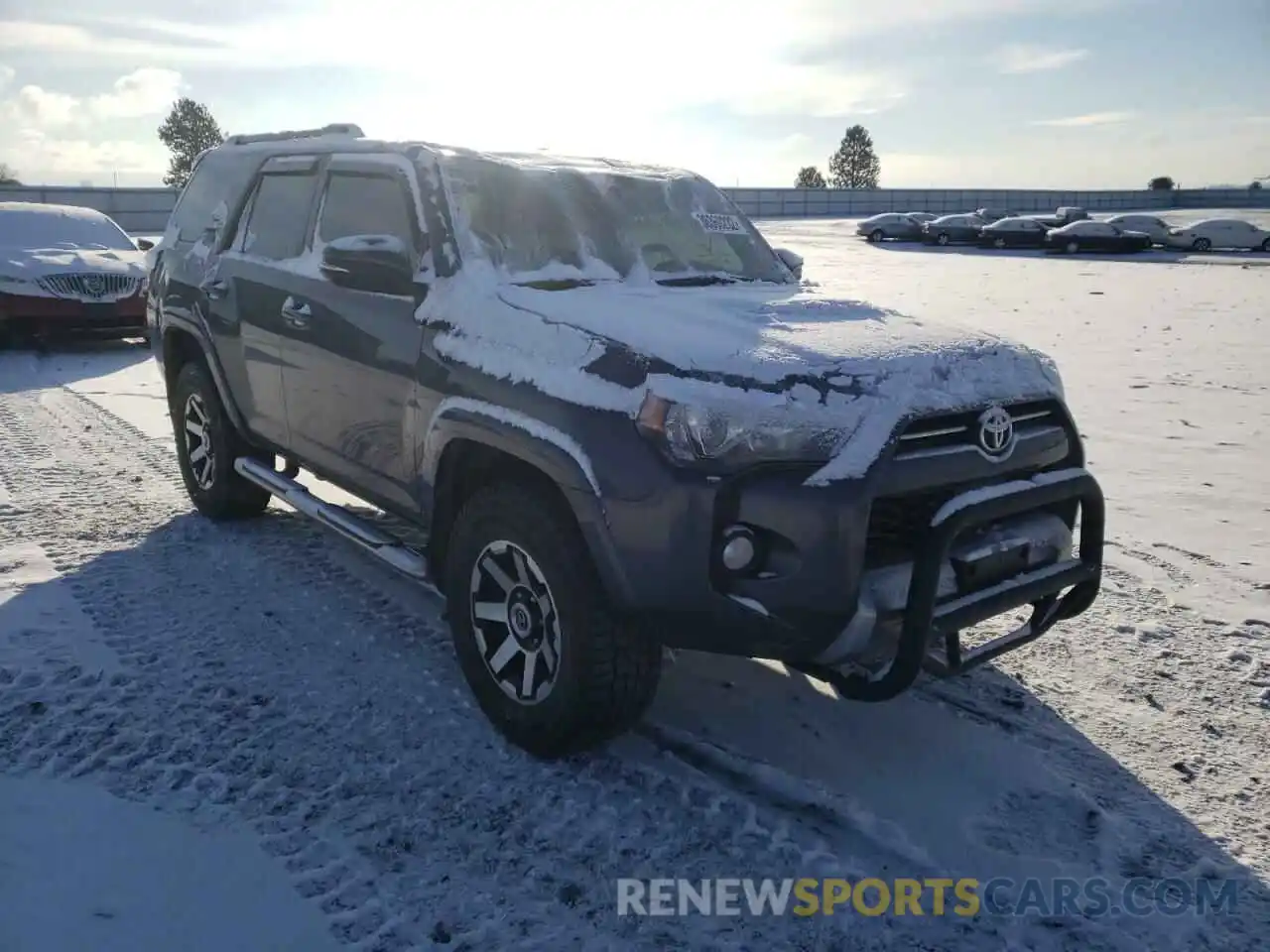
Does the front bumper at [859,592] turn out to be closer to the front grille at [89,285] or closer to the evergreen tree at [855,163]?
the front grille at [89,285]

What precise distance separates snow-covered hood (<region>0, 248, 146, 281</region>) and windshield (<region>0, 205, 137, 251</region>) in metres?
0.29

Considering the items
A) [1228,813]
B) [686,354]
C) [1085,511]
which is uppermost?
[686,354]

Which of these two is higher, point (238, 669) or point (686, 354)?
point (686, 354)

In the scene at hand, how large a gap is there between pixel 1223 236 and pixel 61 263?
32.2 meters

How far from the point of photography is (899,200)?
6328 centimetres

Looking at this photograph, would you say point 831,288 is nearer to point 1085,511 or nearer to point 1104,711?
point 1085,511

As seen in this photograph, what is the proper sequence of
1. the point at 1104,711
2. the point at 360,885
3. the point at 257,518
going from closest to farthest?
1. the point at 360,885
2. the point at 1104,711
3. the point at 257,518

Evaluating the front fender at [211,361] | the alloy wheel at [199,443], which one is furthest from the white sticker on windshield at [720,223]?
the alloy wheel at [199,443]

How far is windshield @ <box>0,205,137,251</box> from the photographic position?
11.1m

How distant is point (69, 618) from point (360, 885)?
232 cm

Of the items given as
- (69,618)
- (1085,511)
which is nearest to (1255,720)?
(1085,511)

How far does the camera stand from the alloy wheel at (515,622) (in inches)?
120

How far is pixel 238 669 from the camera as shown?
12.3 ft

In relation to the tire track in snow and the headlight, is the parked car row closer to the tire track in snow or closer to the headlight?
the tire track in snow
